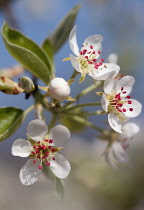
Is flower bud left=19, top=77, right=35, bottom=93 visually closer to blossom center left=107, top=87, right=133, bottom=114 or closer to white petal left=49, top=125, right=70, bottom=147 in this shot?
white petal left=49, top=125, right=70, bottom=147

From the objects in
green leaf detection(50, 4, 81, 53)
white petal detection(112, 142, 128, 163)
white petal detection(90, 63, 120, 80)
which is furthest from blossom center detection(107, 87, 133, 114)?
green leaf detection(50, 4, 81, 53)

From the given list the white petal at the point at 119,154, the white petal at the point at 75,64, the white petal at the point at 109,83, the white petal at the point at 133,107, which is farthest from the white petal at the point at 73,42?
the white petal at the point at 119,154

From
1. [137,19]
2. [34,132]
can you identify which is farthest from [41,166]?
[137,19]

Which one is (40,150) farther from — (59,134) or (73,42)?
(73,42)

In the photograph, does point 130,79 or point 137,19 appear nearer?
point 130,79

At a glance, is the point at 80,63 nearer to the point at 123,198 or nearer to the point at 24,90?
the point at 24,90

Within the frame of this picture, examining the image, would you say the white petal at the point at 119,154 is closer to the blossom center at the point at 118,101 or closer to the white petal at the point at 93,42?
the blossom center at the point at 118,101
